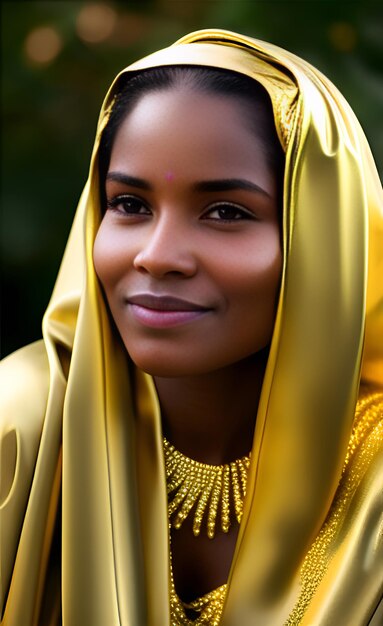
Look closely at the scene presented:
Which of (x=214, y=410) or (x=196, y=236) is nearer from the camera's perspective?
(x=196, y=236)

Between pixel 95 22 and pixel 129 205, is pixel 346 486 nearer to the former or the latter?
pixel 129 205

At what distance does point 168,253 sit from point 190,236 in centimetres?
4

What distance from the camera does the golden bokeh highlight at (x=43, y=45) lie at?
271cm

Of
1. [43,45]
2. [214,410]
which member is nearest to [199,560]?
[214,410]

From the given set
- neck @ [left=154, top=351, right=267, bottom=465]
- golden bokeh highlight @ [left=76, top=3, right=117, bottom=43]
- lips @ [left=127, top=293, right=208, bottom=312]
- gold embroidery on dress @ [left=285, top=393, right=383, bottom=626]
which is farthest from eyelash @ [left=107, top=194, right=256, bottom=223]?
golden bokeh highlight @ [left=76, top=3, right=117, bottom=43]

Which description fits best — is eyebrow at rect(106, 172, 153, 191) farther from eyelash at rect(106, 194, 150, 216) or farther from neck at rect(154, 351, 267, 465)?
neck at rect(154, 351, 267, 465)

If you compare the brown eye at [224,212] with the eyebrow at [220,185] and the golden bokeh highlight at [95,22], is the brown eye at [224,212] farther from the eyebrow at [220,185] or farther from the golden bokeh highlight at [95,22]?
the golden bokeh highlight at [95,22]

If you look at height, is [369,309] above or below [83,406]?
above

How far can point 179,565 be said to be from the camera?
1.43 m

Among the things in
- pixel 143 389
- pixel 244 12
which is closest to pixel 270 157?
pixel 143 389

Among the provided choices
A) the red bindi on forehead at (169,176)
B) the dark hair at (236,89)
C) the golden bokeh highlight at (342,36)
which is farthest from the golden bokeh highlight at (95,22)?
the red bindi on forehead at (169,176)

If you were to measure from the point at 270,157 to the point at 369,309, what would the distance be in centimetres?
25

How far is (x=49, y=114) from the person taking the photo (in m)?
2.75

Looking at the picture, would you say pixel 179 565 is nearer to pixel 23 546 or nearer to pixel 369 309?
pixel 23 546
